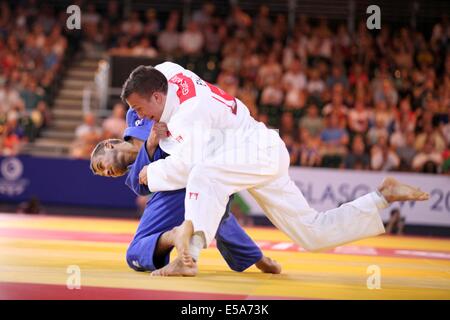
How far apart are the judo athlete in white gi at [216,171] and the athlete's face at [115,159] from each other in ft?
1.29

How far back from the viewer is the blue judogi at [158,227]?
568 cm

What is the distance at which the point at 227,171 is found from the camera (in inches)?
213

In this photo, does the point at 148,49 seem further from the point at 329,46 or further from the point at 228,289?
the point at 228,289

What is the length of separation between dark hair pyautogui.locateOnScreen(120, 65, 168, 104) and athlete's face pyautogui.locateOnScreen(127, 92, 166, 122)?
3cm

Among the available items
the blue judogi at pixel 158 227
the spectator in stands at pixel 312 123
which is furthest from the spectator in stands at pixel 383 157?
the blue judogi at pixel 158 227

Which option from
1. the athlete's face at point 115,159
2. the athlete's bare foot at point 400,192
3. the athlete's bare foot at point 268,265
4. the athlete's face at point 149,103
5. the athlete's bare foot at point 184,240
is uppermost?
the athlete's face at point 149,103

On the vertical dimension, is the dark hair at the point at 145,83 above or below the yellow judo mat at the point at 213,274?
above

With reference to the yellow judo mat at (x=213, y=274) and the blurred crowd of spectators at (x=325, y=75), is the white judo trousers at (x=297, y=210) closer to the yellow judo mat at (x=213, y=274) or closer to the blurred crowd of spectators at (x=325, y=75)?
the yellow judo mat at (x=213, y=274)

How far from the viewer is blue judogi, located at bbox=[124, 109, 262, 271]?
568 centimetres

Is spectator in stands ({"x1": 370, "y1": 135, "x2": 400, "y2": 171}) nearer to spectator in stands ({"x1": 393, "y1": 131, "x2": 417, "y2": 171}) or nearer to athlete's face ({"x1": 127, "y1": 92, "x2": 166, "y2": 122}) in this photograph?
spectator in stands ({"x1": 393, "y1": 131, "x2": 417, "y2": 171})

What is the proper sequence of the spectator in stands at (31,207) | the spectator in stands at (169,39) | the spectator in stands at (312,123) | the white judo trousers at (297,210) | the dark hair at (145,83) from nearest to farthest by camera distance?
the dark hair at (145,83) → the white judo trousers at (297,210) → the spectator in stands at (31,207) → the spectator in stands at (312,123) → the spectator in stands at (169,39)

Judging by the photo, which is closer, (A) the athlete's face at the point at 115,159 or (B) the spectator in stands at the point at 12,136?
(A) the athlete's face at the point at 115,159

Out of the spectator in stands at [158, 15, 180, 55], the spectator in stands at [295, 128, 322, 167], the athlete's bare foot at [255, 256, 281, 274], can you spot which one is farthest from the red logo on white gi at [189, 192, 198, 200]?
the spectator in stands at [158, 15, 180, 55]

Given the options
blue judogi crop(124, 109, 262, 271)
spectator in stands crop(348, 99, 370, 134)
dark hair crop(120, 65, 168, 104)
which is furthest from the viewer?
spectator in stands crop(348, 99, 370, 134)
